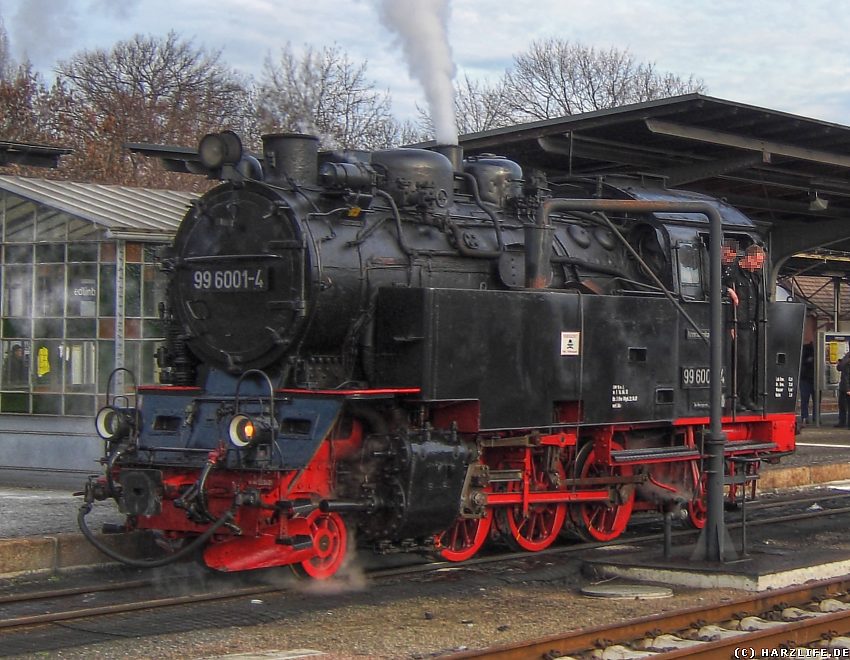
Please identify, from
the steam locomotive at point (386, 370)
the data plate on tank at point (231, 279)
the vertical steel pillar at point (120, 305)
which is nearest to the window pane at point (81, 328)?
the vertical steel pillar at point (120, 305)

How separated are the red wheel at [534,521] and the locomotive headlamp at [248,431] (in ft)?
7.88

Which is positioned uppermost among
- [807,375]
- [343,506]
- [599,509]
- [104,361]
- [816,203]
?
[816,203]

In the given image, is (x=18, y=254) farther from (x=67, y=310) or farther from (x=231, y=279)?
(x=231, y=279)

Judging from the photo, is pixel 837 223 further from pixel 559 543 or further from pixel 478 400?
pixel 478 400

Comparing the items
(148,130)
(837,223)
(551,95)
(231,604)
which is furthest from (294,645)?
(551,95)

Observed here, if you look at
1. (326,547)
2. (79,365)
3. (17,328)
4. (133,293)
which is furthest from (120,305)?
(326,547)

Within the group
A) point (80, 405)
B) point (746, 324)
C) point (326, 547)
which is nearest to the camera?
point (326, 547)

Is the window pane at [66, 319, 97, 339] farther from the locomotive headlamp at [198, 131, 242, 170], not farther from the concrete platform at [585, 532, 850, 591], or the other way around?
the concrete platform at [585, 532, 850, 591]

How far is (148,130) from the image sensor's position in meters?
35.5

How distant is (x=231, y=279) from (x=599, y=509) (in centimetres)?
414

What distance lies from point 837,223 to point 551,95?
A: 102 ft

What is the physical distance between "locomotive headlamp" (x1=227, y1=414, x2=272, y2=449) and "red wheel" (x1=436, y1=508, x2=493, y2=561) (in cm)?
200

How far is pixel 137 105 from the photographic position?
3597cm

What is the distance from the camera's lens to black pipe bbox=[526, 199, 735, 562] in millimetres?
8859
